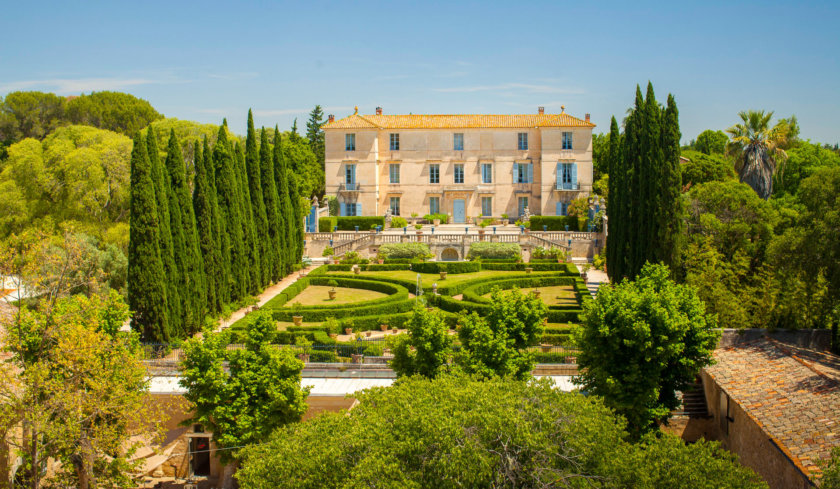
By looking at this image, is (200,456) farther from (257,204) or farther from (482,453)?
(257,204)

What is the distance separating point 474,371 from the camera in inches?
663

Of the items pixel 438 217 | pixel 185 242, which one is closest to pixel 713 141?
pixel 438 217

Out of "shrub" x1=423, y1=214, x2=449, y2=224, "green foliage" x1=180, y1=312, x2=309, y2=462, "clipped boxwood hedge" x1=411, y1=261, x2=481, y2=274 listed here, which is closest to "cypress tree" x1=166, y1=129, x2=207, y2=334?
"green foliage" x1=180, y1=312, x2=309, y2=462

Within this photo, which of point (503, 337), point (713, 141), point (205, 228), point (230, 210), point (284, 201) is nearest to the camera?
point (503, 337)

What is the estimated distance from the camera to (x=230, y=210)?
3180 cm

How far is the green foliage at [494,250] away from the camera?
4238cm

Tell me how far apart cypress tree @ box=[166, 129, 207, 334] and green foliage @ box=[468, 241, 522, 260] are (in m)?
18.9

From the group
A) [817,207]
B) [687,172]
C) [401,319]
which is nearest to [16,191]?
[401,319]

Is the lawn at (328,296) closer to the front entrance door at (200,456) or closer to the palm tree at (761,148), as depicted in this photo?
the front entrance door at (200,456)

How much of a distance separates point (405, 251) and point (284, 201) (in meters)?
8.52

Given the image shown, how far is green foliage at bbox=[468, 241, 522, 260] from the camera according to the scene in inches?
1668

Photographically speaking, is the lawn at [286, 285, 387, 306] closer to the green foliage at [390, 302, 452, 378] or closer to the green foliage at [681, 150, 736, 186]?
the green foliage at [390, 302, 452, 378]

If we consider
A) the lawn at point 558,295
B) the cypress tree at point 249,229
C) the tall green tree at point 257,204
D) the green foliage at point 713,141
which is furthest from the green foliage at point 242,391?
the green foliage at point 713,141

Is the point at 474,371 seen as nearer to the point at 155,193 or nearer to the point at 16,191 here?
the point at 155,193
